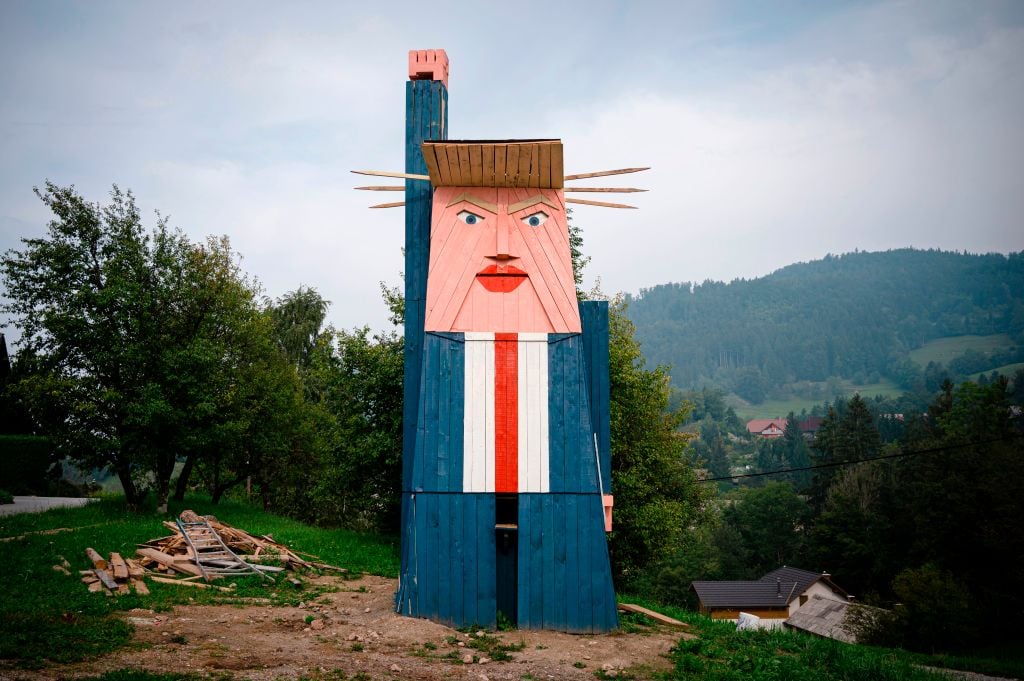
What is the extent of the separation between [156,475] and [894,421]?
10320cm

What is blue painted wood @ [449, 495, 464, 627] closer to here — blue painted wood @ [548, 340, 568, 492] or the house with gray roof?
blue painted wood @ [548, 340, 568, 492]

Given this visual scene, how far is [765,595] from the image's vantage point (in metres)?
45.8

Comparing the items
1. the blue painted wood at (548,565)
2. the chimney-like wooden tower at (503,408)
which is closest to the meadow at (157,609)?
the blue painted wood at (548,565)

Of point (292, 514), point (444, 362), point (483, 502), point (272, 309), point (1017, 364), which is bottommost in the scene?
point (292, 514)

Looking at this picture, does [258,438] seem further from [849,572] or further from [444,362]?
[849,572]

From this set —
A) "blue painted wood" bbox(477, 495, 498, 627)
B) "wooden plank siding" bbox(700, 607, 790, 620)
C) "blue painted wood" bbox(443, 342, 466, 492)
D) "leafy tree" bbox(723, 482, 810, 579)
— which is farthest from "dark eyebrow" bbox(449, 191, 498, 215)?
"leafy tree" bbox(723, 482, 810, 579)

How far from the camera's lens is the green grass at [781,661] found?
29.4ft

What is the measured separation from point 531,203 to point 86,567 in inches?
406

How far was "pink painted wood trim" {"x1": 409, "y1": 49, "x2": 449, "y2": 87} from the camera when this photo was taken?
1360 cm

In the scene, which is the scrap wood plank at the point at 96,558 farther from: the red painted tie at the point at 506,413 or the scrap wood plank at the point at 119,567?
the red painted tie at the point at 506,413

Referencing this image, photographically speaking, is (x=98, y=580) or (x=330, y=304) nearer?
(x=98, y=580)

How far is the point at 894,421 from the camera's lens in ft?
333

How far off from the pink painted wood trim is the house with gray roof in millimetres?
39507

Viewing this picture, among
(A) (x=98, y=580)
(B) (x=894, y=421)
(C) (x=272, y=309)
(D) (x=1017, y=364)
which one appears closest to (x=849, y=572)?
(C) (x=272, y=309)
